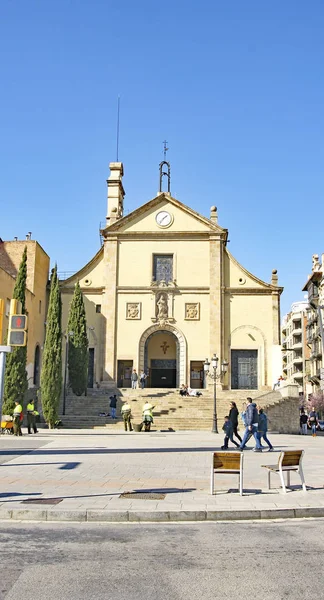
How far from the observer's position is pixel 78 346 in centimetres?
3378

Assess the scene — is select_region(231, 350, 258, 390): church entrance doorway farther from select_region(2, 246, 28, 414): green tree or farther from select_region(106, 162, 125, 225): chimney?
select_region(2, 246, 28, 414): green tree

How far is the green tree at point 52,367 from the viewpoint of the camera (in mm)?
27078

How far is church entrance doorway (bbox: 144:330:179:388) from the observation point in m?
38.1

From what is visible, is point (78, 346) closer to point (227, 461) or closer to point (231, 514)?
point (227, 461)

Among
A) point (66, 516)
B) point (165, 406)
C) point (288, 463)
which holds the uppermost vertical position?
point (165, 406)

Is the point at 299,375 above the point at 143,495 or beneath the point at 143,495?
above

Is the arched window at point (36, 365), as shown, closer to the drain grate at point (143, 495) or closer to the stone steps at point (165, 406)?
the stone steps at point (165, 406)

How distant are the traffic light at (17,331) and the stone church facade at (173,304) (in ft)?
85.2

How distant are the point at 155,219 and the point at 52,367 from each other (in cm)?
1466

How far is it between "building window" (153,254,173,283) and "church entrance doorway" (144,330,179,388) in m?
3.72

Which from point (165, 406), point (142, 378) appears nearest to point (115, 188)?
point (142, 378)

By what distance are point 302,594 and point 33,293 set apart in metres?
31.9

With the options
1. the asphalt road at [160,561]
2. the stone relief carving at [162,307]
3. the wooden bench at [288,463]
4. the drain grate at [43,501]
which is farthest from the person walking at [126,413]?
the asphalt road at [160,561]

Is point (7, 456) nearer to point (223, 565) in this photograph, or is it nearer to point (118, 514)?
point (118, 514)
